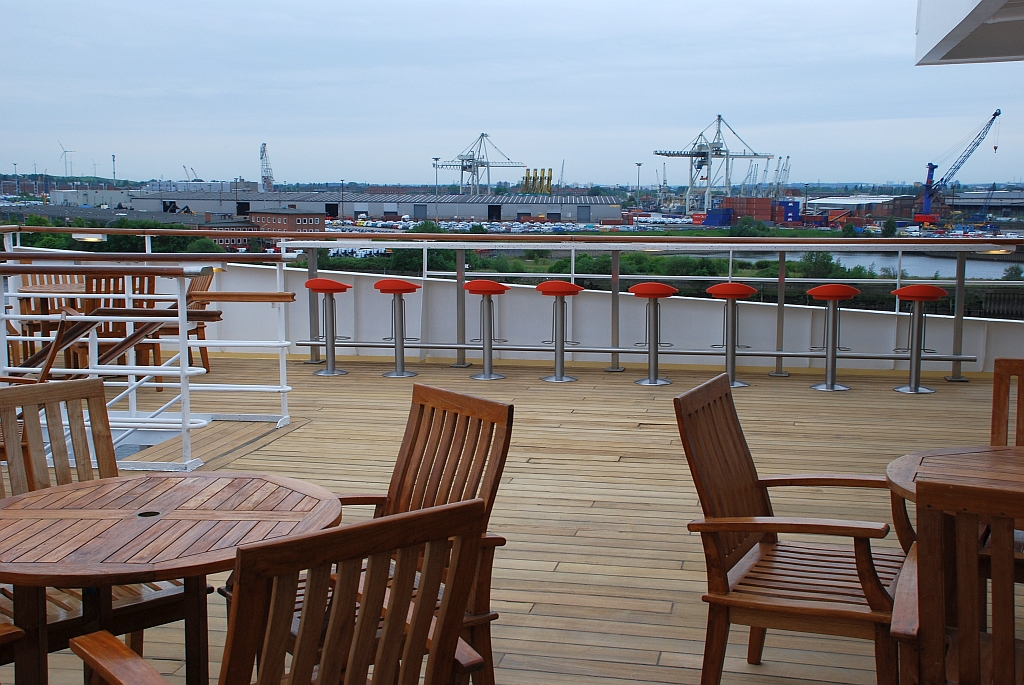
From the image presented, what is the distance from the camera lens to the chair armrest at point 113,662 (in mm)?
1688

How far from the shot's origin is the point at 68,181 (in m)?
12.3

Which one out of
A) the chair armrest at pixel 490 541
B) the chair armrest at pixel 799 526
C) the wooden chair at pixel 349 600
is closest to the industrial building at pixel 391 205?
the chair armrest at pixel 490 541

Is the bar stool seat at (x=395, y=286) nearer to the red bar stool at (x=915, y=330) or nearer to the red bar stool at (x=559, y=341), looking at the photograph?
the red bar stool at (x=559, y=341)

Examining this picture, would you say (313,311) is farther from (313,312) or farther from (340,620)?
(340,620)

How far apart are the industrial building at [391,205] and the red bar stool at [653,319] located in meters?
3.22

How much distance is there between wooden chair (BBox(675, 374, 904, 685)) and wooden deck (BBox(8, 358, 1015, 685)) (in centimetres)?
38

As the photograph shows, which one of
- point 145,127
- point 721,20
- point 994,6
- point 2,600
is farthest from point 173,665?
point 145,127

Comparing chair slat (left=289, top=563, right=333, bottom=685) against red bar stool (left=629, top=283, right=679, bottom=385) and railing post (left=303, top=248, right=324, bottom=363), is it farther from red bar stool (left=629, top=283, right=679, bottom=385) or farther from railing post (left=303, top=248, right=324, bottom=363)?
railing post (left=303, top=248, right=324, bottom=363)

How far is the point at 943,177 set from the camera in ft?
38.3

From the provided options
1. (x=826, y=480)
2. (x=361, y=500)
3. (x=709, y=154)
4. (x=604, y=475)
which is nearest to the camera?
(x=361, y=500)

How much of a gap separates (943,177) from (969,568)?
37.0ft

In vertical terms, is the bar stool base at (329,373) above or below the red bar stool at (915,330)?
below

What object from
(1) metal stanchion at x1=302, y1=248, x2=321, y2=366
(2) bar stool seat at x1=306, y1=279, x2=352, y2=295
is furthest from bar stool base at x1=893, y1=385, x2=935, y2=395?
(1) metal stanchion at x1=302, y1=248, x2=321, y2=366

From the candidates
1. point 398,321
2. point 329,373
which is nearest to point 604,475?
point 398,321
